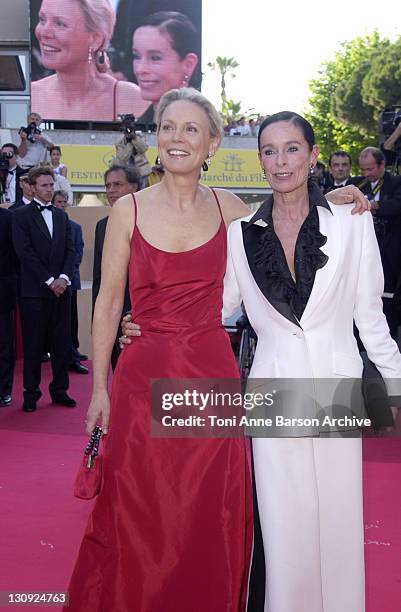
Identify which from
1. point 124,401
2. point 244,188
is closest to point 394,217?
point 124,401

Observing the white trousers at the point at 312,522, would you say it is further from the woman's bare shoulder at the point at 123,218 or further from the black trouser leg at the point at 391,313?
the black trouser leg at the point at 391,313

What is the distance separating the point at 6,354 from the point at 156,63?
2377 centimetres

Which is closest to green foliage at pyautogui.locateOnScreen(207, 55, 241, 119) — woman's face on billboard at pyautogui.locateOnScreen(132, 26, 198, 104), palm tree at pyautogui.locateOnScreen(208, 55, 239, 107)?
palm tree at pyautogui.locateOnScreen(208, 55, 239, 107)

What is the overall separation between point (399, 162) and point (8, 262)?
4.02m

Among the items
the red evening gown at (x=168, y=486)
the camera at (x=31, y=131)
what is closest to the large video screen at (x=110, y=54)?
the camera at (x=31, y=131)

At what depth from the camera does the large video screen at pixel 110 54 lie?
1187 inches

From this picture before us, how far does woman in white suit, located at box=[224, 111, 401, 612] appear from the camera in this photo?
2885 millimetres

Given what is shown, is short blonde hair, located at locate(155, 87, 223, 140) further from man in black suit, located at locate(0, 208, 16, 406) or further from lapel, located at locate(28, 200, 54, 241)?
man in black suit, located at locate(0, 208, 16, 406)

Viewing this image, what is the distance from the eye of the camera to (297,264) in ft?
9.67

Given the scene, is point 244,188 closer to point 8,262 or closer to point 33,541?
point 8,262

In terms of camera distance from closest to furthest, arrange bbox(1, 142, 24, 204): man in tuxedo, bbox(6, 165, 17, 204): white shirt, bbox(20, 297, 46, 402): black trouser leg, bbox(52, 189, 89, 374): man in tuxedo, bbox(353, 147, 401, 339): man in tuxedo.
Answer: bbox(353, 147, 401, 339): man in tuxedo, bbox(20, 297, 46, 402): black trouser leg, bbox(52, 189, 89, 374): man in tuxedo, bbox(1, 142, 24, 204): man in tuxedo, bbox(6, 165, 17, 204): white shirt

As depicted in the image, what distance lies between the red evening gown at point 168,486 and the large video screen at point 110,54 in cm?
2772

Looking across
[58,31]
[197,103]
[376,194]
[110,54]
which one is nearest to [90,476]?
[197,103]

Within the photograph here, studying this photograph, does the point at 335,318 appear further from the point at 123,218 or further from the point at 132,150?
the point at 132,150
